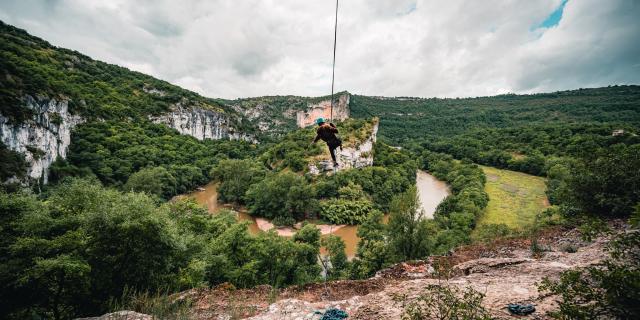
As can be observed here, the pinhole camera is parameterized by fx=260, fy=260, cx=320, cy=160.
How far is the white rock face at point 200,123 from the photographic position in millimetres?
76312

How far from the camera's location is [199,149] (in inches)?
2677

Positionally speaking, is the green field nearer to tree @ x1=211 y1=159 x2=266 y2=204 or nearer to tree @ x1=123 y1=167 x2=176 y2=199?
tree @ x1=211 y1=159 x2=266 y2=204

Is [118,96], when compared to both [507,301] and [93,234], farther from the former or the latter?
[507,301]

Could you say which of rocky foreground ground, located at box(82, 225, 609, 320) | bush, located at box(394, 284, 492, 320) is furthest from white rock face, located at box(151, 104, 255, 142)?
bush, located at box(394, 284, 492, 320)

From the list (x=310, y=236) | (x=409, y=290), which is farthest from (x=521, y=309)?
(x=310, y=236)

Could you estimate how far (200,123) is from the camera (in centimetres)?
8506

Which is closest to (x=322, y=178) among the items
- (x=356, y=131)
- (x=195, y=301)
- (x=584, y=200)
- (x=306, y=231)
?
(x=356, y=131)

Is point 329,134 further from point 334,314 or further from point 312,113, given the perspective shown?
point 312,113

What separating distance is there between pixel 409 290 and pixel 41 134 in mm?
50019

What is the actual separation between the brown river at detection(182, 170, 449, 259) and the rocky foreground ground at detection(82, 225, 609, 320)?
45.8ft

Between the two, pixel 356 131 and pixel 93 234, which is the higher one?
pixel 356 131

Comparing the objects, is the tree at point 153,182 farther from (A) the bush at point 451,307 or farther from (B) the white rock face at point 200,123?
(A) the bush at point 451,307

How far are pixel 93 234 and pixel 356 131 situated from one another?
52396mm

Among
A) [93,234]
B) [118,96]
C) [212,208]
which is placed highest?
[118,96]
